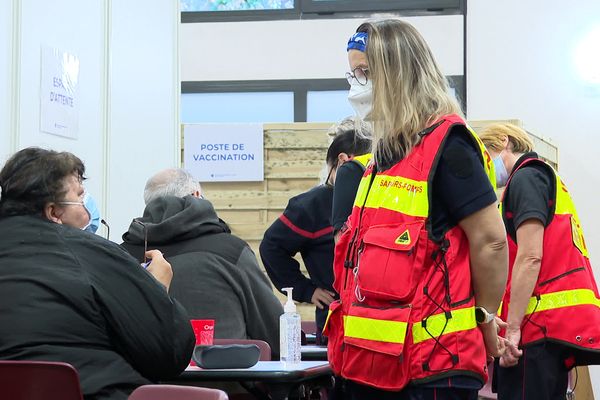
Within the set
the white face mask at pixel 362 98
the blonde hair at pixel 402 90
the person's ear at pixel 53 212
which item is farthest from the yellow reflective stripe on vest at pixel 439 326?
the person's ear at pixel 53 212

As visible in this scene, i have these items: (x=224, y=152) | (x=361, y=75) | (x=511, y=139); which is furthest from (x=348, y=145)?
(x=224, y=152)

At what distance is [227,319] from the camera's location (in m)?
3.55

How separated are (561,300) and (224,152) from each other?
3909 mm

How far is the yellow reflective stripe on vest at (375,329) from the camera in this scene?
208 cm

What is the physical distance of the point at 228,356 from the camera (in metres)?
2.95

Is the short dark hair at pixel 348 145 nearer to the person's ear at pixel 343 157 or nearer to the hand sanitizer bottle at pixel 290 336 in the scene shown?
the person's ear at pixel 343 157

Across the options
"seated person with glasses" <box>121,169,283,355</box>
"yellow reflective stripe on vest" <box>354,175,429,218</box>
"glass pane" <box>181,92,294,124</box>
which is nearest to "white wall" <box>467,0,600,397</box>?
"glass pane" <box>181,92,294,124</box>

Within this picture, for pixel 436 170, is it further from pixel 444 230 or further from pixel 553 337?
pixel 553 337

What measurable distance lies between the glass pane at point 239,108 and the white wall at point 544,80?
1.91m

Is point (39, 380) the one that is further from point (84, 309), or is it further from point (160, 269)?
point (160, 269)

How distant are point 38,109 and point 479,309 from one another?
2.71m

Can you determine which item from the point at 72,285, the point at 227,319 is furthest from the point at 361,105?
the point at 227,319

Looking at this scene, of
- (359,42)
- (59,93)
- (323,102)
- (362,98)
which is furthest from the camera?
(323,102)

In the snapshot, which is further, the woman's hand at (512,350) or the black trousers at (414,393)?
the woman's hand at (512,350)
